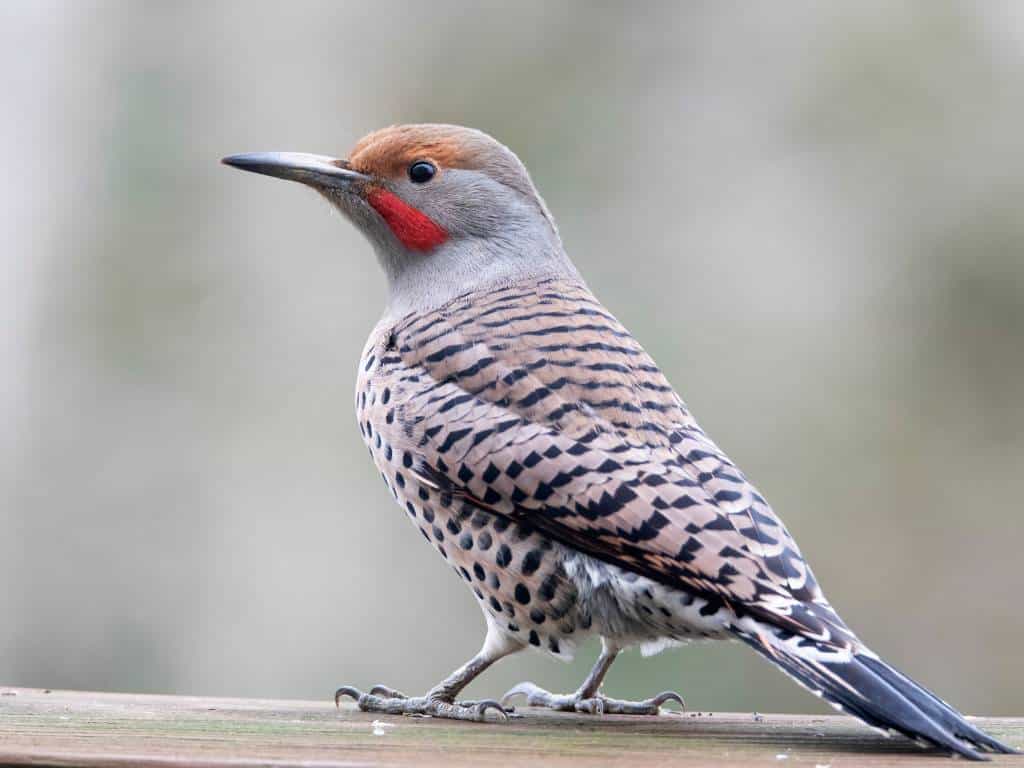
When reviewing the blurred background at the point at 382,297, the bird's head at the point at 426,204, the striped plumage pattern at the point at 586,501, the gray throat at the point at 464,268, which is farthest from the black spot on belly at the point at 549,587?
the blurred background at the point at 382,297

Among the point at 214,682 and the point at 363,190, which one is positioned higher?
the point at 363,190

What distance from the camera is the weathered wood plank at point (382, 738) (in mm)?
2838

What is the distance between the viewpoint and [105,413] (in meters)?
9.34

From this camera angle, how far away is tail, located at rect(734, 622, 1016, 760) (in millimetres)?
2977

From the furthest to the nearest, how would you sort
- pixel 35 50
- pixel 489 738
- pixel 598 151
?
pixel 35 50
pixel 598 151
pixel 489 738

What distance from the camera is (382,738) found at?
3.25m

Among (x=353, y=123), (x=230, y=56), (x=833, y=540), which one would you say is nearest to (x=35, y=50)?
(x=230, y=56)

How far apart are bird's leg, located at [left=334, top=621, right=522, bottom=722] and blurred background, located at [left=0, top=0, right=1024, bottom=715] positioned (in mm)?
4101

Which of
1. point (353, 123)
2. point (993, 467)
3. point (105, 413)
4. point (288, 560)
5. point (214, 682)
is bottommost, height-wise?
point (214, 682)

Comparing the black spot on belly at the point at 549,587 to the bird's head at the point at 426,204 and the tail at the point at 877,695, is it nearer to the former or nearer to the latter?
the tail at the point at 877,695

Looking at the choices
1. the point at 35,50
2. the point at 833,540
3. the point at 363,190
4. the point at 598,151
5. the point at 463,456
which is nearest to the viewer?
the point at 463,456

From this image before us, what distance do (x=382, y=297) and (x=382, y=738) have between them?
5.93m

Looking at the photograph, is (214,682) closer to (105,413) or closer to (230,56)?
(105,413)

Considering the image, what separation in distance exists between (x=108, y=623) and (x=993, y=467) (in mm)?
5234
